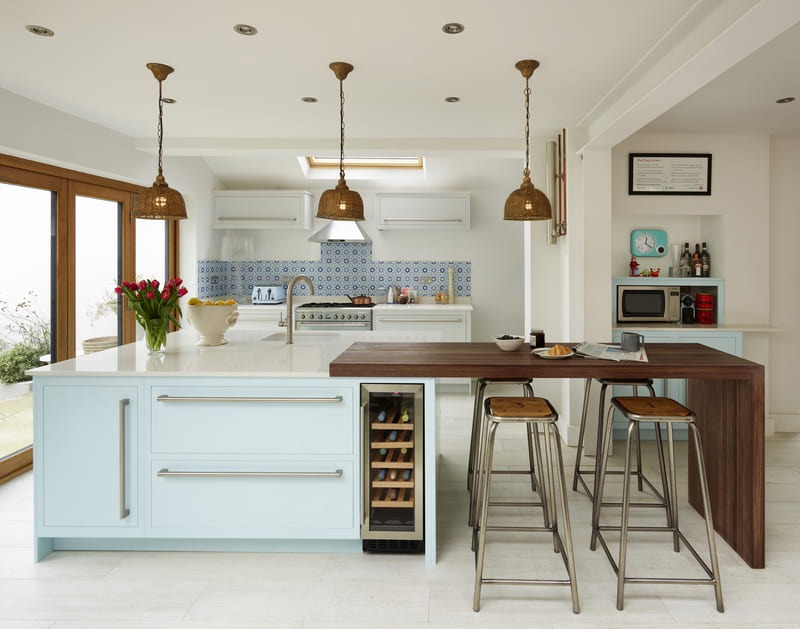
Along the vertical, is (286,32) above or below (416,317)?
above

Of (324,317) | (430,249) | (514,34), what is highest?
(514,34)

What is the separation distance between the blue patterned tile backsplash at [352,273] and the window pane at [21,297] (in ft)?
9.51

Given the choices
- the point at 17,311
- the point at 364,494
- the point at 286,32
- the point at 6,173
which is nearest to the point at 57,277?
the point at 17,311

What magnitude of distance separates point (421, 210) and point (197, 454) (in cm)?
441

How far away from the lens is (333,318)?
6.32m

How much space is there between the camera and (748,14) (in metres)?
2.08

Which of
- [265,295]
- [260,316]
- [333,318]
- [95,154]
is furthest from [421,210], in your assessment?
[95,154]

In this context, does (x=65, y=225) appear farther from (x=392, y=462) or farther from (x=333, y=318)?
(x=392, y=462)

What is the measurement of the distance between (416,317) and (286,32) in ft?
12.7

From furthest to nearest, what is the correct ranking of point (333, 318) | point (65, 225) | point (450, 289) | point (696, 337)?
point (450, 289)
point (333, 318)
point (696, 337)
point (65, 225)

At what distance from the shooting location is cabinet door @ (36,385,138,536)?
2.71 m

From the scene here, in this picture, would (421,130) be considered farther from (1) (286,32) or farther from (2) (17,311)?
(2) (17,311)

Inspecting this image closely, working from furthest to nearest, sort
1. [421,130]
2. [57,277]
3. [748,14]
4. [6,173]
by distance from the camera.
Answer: [421,130], [57,277], [6,173], [748,14]

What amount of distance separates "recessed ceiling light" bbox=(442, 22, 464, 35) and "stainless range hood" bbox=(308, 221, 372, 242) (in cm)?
389
